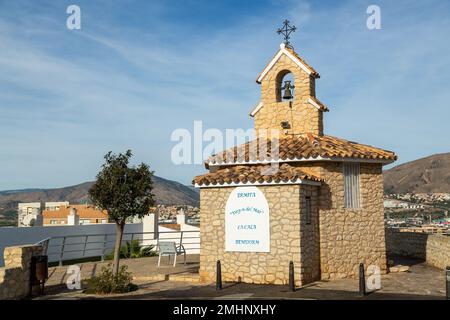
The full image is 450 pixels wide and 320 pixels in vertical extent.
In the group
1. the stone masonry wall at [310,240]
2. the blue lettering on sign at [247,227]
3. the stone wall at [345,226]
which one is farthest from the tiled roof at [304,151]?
the blue lettering on sign at [247,227]

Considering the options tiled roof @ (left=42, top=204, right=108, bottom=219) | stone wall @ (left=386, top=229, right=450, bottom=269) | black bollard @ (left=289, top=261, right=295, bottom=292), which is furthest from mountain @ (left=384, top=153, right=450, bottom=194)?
black bollard @ (left=289, top=261, right=295, bottom=292)

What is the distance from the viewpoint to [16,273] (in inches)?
515

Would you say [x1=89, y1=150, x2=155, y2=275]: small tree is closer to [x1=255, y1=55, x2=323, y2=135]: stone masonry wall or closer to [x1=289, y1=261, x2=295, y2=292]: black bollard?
[x1=289, y1=261, x2=295, y2=292]: black bollard

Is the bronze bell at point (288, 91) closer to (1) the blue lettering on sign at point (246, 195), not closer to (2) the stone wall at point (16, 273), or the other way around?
(1) the blue lettering on sign at point (246, 195)

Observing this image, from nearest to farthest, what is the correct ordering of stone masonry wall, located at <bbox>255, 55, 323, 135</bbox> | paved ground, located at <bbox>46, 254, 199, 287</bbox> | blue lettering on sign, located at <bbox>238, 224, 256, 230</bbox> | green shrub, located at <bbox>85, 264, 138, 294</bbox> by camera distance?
green shrub, located at <bbox>85, 264, 138, 294</bbox> < blue lettering on sign, located at <bbox>238, 224, 256, 230</bbox> < paved ground, located at <bbox>46, 254, 199, 287</bbox> < stone masonry wall, located at <bbox>255, 55, 323, 135</bbox>

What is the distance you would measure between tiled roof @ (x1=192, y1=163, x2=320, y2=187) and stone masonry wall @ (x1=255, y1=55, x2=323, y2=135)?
9.75 feet

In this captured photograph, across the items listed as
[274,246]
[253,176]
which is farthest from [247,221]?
[253,176]

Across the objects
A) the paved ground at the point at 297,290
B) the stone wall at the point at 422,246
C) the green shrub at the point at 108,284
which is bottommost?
the paved ground at the point at 297,290

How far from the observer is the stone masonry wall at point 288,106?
18438 mm

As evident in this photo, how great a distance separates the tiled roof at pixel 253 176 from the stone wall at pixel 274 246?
298 mm

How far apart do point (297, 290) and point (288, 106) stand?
26.1 ft

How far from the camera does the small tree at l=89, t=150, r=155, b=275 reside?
47.0 feet

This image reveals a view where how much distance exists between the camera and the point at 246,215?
15297 mm

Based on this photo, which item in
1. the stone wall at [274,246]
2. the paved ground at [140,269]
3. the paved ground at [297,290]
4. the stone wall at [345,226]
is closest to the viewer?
the paved ground at [297,290]
